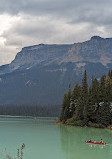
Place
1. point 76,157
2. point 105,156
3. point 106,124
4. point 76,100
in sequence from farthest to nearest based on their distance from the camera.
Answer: point 76,100 < point 106,124 < point 105,156 < point 76,157

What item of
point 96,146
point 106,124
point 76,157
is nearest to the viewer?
point 76,157

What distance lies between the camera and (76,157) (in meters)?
41.2

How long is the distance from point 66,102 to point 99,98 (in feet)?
74.3

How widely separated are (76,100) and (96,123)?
62.4ft

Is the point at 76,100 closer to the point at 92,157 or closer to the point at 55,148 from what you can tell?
the point at 55,148

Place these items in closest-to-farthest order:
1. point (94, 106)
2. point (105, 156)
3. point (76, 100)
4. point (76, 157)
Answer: point (76, 157), point (105, 156), point (94, 106), point (76, 100)

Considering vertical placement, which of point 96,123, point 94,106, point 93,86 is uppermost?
point 93,86

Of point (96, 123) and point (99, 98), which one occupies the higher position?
point (99, 98)

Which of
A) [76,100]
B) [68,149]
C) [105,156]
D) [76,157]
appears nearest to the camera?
[76,157]

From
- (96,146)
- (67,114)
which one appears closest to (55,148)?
(96,146)

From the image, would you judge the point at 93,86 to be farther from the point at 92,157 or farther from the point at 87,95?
the point at 92,157

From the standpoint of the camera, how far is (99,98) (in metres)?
101

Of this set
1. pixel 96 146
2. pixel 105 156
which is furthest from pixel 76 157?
pixel 96 146

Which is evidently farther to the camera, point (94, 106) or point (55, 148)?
point (94, 106)
